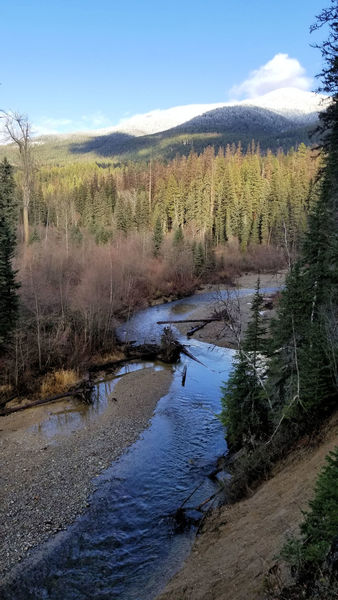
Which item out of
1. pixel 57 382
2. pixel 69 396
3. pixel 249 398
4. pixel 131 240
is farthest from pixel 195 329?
pixel 131 240

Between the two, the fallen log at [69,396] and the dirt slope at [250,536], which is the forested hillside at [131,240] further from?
the dirt slope at [250,536]

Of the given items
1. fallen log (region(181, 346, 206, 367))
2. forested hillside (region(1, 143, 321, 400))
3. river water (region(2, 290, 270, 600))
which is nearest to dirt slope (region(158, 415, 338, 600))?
river water (region(2, 290, 270, 600))

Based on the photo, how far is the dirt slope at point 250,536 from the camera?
7.54 m

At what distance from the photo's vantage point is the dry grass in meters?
21.1

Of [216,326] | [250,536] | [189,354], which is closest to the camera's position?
[250,536]

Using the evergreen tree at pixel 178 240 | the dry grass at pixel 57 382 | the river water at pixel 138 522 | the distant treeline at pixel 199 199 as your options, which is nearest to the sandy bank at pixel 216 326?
the river water at pixel 138 522

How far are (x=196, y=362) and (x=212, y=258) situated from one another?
3658cm

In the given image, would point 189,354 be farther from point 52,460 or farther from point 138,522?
point 138,522

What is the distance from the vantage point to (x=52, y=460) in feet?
49.4

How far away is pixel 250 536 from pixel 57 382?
1492 centimetres

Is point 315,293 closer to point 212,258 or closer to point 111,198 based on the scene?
point 212,258

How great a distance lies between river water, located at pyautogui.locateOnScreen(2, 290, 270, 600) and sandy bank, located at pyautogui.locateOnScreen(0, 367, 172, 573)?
523 millimetres

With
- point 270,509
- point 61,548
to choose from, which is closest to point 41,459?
point 61,548

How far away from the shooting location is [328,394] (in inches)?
468
